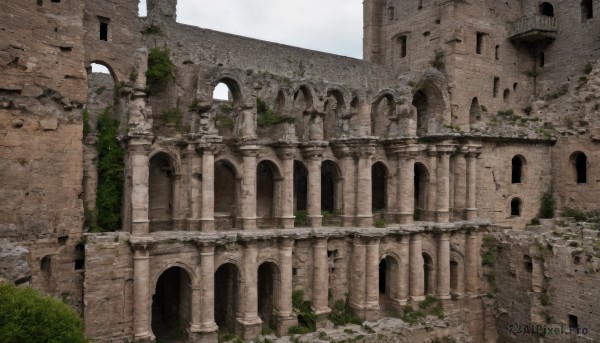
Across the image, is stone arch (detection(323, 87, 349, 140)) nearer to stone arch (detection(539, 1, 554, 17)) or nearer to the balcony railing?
the balcony railing

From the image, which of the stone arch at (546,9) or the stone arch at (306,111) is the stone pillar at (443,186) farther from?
the stone arch at (546,9)

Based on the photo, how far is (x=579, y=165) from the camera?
28.4m

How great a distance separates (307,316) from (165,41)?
520 inches

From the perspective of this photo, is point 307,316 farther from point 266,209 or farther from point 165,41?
point 165,41

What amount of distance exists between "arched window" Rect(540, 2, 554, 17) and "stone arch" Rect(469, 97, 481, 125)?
7439 millimetres

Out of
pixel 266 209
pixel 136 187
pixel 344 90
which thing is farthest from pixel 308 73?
pixel 136 187

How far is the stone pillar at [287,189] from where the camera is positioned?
72.5ft

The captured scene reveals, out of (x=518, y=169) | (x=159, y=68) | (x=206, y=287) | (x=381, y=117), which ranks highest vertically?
(x=159, y=68)

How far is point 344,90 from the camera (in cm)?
2389

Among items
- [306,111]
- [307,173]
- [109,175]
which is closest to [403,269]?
[307,173]

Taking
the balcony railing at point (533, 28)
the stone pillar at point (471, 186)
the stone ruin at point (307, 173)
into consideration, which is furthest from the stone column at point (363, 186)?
the balcony railing at point (533, 28)

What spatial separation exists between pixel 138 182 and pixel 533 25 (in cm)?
2307

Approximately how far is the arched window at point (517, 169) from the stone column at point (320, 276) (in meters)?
13.0

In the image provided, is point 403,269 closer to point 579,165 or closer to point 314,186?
point 314,186
